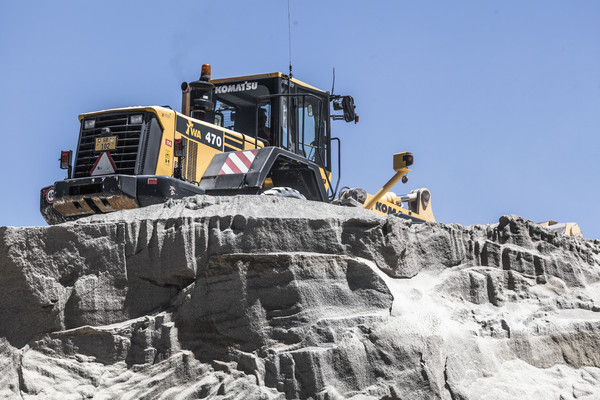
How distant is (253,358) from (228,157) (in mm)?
4102

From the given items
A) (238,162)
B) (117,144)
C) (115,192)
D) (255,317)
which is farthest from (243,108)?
(255,317)

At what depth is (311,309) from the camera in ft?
19.7

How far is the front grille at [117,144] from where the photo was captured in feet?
29.6

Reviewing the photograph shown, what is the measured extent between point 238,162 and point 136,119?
1302 mm

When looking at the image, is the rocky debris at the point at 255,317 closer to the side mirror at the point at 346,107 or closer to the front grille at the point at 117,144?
the front grille at the point at 117,144

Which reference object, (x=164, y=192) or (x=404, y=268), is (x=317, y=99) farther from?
(x=404, y=268)

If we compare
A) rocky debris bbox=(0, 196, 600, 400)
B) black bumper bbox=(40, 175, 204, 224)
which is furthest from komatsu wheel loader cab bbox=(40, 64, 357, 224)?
rocky debris bbox=(0, 196, 600, 400)

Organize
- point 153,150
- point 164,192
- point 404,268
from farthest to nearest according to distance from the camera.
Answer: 1. point 153,150
2. point 164,192
3. point 404,268

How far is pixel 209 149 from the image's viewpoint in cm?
973

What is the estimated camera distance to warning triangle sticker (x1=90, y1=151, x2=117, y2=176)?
29.7 feet

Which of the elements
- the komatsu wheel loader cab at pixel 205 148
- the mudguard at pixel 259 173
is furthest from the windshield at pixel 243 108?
the mudguard at pixel 259 173

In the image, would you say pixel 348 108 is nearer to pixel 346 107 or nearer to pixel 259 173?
pixel 346 107

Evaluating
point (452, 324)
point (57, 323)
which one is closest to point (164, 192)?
point (57, 323)

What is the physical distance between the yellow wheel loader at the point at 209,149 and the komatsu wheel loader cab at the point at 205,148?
0.01 meters
